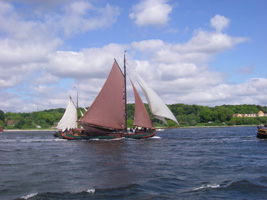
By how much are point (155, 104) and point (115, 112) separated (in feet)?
24.4

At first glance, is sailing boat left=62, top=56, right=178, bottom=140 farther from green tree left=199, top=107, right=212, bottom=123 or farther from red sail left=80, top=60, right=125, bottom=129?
green tree left=199, top=107, right=212, bottom=123

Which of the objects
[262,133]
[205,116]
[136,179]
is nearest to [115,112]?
[262,133]

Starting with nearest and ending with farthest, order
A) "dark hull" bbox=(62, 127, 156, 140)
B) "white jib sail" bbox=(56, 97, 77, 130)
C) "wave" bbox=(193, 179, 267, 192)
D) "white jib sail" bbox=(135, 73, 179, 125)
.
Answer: "wave" bbox=(193, 179, 267, 192), "white jib sail" bbox=(135, 73, 179, 125), "dark hull" bbox=(62, 127, 156, 140), "white jib sail" bbox=(56, 97, 77, 130)

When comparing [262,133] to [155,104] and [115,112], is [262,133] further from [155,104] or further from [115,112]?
[115,112]

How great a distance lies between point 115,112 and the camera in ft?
189

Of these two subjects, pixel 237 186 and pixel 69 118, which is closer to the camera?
pixel 237 186

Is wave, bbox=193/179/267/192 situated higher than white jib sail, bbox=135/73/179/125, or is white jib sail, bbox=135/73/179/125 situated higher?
white jib sail, bbox=135/73/179/125

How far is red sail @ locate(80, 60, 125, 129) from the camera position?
186 feet

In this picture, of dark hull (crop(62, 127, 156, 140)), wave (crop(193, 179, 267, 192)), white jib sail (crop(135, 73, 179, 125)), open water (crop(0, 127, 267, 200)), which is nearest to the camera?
open water (crop(0, 127, 267, 200))

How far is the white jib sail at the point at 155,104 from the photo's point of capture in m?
56.0

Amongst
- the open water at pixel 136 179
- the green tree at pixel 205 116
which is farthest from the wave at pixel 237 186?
the green tree at pixel 205 116

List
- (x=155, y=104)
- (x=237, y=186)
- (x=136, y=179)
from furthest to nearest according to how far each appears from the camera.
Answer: (x=155, y=104), (x=136, y=179), (x=237, y=186)

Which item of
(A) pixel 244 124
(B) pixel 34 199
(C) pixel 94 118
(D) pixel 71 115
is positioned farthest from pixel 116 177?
(A) pixel 244 124

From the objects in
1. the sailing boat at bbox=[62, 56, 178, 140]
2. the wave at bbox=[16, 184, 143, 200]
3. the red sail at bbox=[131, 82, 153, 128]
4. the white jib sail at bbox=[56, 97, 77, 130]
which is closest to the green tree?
the white jib sail at bbox=[56, 97, 77, 130]
